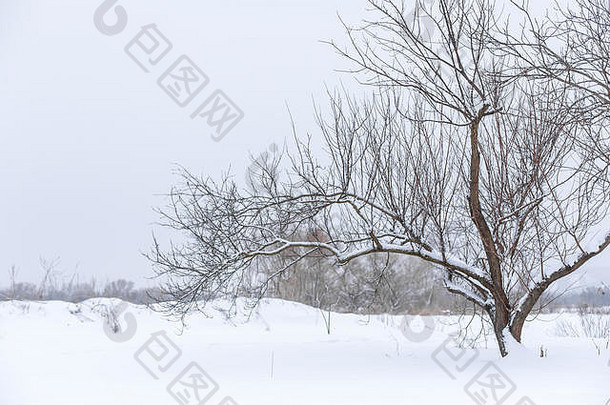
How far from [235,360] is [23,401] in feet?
8.36

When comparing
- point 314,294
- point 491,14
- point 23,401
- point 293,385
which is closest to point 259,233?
point 293,385

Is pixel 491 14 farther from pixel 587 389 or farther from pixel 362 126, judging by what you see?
pixel 587 389

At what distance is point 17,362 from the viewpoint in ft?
23.5

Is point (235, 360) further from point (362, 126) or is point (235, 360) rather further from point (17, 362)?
point (362, 126)

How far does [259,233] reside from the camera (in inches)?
273

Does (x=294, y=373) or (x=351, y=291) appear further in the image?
(x=351, y=291)

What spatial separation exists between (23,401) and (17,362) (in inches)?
96.0

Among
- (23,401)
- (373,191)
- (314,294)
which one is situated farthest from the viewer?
(314,294)

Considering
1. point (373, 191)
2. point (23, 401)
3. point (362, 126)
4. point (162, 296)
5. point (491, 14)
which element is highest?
point (491, 14)

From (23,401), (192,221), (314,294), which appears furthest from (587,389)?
(314,294)

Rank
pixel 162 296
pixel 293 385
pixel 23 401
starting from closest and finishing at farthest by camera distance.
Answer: pixel 23 401, pixel 293 385, pixel 162 296

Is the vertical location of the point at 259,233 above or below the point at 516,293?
below

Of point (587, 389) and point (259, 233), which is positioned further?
point (259, 233)

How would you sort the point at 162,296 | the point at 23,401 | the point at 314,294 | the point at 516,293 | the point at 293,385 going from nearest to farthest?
the point at 23,401, the point at 293,385, the point at 162,296, the point at 516,293, the point at 314,294
